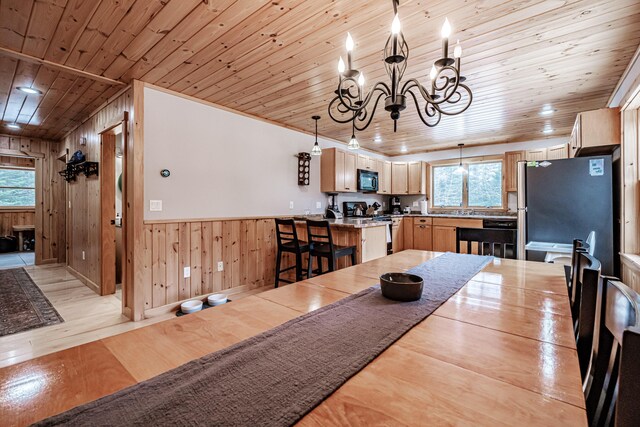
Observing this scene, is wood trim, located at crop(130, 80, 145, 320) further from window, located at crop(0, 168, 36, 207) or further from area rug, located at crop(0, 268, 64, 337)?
window, located at crop(0, 168, 36, 207)

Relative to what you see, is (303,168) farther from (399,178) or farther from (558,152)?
(558,152)

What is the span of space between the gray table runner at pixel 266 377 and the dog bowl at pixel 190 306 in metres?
2.43

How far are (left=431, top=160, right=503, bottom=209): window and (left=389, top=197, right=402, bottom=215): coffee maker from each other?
0.73 meters

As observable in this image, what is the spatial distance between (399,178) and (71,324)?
5.82 metres

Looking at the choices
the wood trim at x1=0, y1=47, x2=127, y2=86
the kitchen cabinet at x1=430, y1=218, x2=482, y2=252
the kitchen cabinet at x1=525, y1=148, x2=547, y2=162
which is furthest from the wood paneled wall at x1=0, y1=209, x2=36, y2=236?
the kitchen cabinet at x1=525, y1=148, x2=547, y2=162

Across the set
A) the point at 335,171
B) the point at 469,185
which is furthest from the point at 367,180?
the point at 469,185

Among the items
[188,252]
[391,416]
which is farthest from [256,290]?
[391,416]

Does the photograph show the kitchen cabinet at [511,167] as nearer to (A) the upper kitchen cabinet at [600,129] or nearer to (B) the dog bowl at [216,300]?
(A) the upper kitchen cabinet at [600,129]

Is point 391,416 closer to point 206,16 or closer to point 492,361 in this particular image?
point 492,361

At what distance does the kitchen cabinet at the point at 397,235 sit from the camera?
18.3ft

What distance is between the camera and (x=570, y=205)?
2.90 meters

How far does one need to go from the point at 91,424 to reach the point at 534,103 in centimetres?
453

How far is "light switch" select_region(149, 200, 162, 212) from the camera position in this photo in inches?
118

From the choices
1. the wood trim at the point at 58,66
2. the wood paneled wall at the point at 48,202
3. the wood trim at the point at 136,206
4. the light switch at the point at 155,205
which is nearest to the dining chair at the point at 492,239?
the light switch at the point at 155,205
